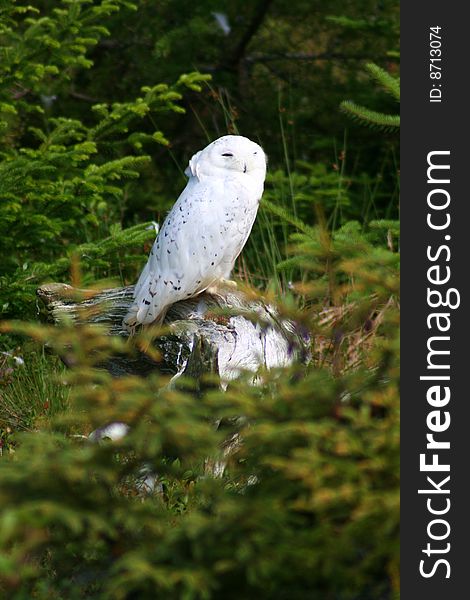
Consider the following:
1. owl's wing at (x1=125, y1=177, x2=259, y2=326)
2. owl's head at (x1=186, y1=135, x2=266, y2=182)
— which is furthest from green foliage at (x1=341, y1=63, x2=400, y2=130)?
owl's wing at (x1=125, y1=177, x2=259, y2=326)

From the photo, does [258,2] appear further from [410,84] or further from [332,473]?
[332,473]

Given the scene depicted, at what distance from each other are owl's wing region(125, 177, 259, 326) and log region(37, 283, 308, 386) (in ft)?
0.41

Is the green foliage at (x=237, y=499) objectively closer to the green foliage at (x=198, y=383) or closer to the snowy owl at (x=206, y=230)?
the green foliage at (x=198, y=383)

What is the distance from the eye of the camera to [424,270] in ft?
8.47

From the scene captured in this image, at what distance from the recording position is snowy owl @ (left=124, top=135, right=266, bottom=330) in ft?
12.7

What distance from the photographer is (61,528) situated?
2.23 meters

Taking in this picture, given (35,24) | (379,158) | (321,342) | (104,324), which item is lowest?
(321,342)

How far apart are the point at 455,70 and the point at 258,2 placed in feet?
12.9

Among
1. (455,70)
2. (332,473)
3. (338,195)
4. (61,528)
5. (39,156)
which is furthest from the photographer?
(338,195)

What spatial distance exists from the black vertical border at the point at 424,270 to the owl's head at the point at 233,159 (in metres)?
0.80

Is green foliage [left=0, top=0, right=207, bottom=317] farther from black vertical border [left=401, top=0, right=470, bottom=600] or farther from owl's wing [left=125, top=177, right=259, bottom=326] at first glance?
black vertical border [left=401, top=0, right=470, bottom=600]

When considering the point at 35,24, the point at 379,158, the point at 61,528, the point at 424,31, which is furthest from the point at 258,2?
the point at 61,528

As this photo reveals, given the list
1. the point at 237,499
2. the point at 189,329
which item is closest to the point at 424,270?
the point at 237,499

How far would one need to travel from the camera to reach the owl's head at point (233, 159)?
3.90 metres
